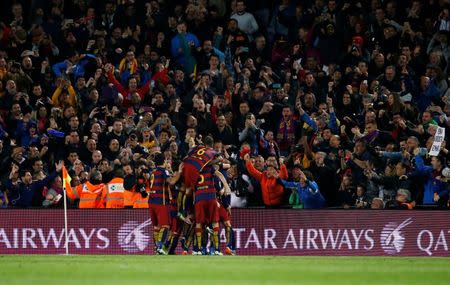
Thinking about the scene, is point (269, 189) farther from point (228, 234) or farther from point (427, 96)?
point (427, 96)

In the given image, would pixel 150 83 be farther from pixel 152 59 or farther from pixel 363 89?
pixel 363 89

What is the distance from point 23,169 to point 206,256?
4.97 metres

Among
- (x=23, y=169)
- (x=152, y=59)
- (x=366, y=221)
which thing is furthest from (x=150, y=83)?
(x=366, y=221)

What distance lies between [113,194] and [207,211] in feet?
7.54

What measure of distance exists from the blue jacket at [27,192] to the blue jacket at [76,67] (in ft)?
13.6

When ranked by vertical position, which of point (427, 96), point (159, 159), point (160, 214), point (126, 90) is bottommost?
point (160, 214)

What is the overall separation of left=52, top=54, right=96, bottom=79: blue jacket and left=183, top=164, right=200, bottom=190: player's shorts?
635 cm

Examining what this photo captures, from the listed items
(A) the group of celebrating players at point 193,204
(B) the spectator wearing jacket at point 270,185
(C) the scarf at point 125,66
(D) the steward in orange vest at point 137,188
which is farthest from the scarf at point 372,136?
(C) the scarf at point 125,66

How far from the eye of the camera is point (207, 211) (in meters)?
20.8

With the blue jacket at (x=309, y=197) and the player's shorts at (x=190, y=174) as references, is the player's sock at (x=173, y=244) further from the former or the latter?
the blue jacket at (x=309, y=197)

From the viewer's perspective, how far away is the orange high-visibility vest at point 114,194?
2222cm

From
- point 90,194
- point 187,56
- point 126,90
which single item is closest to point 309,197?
point 90,194

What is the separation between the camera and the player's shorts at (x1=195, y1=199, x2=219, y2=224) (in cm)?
2072

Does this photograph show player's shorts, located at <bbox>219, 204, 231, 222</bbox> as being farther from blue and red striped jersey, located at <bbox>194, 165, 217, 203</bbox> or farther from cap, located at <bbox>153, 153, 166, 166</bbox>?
cap, located at <bbox>153, 153, 166, 166</bbox>
